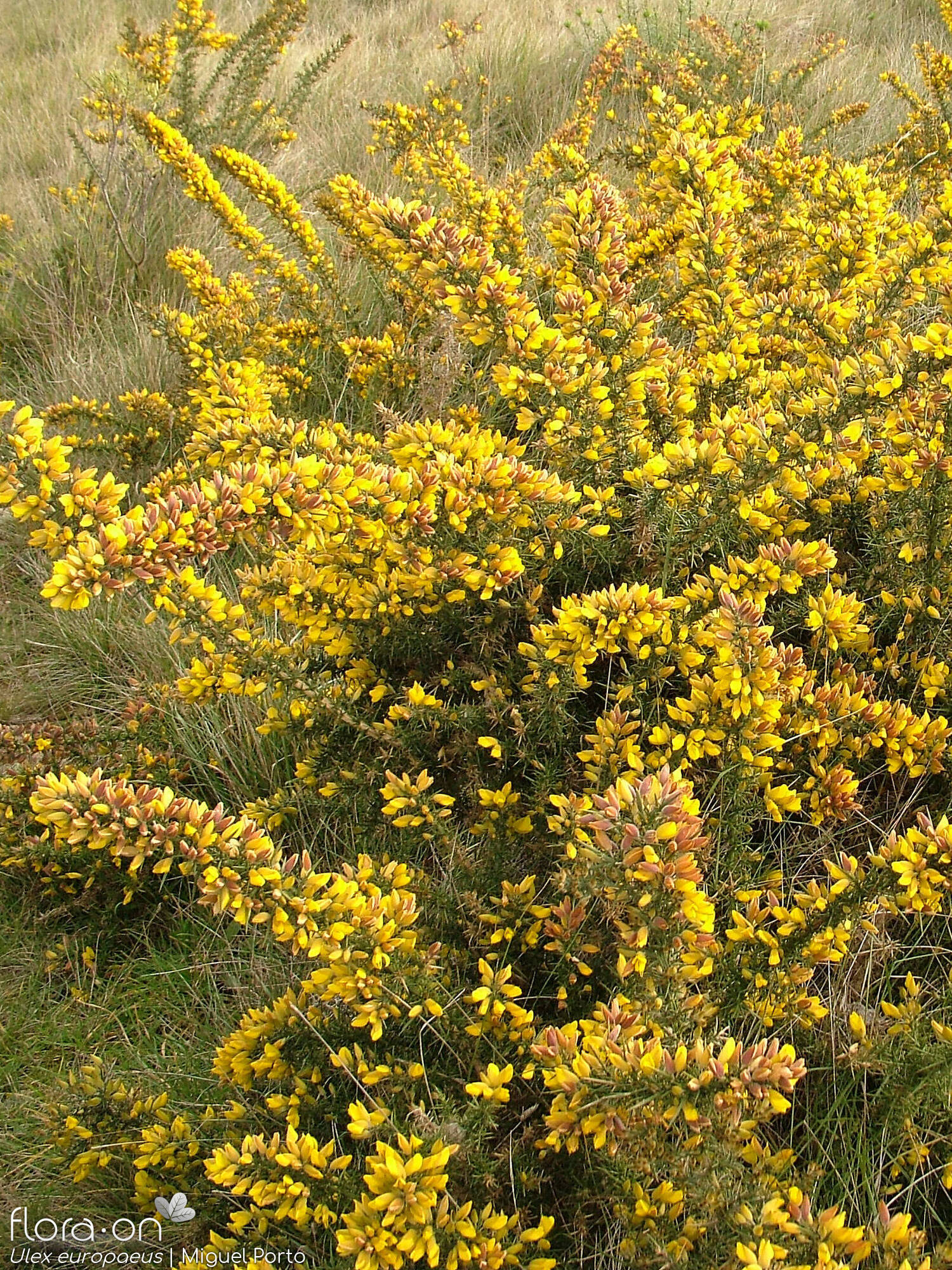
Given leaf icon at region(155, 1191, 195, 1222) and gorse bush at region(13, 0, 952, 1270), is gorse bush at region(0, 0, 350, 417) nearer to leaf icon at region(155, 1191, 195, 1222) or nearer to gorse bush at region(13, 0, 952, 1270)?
gorse bush at region(13, 0, 952, 1270)

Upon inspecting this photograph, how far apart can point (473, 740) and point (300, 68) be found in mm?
7200

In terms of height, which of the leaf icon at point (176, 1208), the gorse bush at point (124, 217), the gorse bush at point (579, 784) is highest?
the gorse bush at point (124, 217)

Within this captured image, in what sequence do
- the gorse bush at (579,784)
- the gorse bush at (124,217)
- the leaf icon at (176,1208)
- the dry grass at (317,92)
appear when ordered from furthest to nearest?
the dry grass at (317,92) < the gorse bush at (124,217) < the leaf icon at (176,1208) < the gorse bush at (579,784)

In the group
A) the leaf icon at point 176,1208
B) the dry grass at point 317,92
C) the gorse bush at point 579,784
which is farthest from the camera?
the dry grass at point 317,92

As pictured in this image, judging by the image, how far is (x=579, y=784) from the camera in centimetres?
207

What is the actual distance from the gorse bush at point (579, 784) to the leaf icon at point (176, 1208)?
6cm

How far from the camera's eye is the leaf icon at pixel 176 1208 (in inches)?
64.7

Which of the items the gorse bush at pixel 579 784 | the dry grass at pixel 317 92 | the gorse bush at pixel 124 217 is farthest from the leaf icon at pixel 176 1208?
the dry grass at pixel 317 92

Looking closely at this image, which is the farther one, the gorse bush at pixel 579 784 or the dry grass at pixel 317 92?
the dry grass at pixel 317 92

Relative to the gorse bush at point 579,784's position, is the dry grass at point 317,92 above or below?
above

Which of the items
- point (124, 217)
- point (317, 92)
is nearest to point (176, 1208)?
point (124, 217)

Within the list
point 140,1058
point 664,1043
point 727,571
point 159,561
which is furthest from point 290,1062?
point 727,571

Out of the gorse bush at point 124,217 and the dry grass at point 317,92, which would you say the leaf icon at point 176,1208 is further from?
the dry grass at point 317,92

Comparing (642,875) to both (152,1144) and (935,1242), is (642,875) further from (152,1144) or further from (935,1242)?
(152,1144)
